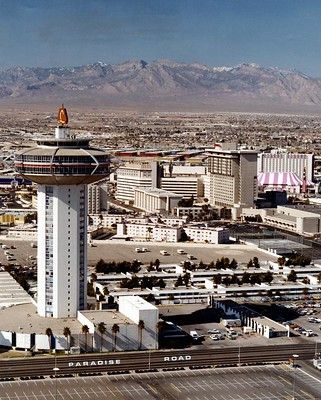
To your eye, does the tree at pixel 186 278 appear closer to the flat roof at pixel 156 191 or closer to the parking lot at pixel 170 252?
the parking lot at pixel 170 252

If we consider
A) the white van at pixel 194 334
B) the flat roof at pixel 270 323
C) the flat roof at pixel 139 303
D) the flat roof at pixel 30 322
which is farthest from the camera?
the flat roof at pixel 270 323

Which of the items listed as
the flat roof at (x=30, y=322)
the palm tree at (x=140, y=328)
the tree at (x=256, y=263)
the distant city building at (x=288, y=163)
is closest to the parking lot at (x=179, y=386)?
the palm tree at (x=140, y=328)

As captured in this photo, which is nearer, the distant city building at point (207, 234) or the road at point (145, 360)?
the road at point (145, 360)

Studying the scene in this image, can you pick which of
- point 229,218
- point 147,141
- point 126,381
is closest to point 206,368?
point 126,381

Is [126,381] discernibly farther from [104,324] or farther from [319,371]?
[319,371]

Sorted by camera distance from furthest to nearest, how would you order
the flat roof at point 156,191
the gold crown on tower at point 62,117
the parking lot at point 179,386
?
the flat roof at point 156,191, the gold crown on tower at point 62,117, the parking lot at point 179,386

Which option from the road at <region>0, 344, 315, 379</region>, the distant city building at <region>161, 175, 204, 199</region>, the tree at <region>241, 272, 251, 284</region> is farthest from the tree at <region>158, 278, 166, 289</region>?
the distant city building at <region>161, 175, 204, 199</region>
